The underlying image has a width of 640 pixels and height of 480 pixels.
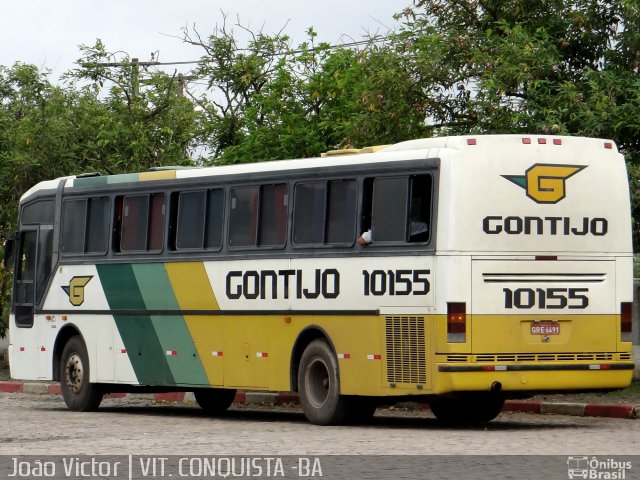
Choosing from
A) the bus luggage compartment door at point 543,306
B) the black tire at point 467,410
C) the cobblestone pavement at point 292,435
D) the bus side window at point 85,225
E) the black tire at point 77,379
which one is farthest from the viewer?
the black tire at point 77,379

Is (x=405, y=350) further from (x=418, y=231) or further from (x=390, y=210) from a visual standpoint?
(x=390, y=210)

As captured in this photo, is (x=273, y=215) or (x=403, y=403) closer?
(x=273, y=215)

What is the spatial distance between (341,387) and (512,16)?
7540 mm

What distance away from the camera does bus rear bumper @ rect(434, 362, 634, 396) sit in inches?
634

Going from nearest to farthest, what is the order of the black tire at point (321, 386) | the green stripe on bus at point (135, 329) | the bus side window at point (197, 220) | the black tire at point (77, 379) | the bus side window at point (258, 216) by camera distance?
the black tire at point (321, 386) → the bus side window at point (258, 216) → the bus side window at point (197, 220) → the green stripe on bus at point (135, 329) → the black tire at point (77, 379)

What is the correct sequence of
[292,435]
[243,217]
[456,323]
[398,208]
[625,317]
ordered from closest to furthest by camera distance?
[292,435]
[456,323]
[398,208]
[625,317]
[243,217]

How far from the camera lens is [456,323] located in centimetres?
1617

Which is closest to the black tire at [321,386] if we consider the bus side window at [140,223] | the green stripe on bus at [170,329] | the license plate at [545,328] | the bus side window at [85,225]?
the green stripe on bus at [170,329]

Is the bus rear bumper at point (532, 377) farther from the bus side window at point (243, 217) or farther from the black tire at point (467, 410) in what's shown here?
the bus side window at point (243, 217)

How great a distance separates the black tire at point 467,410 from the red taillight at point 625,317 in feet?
5.97

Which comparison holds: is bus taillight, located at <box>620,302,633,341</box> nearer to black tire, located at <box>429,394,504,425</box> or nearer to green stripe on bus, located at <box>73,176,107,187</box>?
black tire, located at <box>429,394,504,425</box>

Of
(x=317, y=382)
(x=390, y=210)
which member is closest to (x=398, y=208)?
(x=390, y=210)

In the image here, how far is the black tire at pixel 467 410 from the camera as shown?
1838 centimetres

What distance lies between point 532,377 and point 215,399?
6.51 metres
